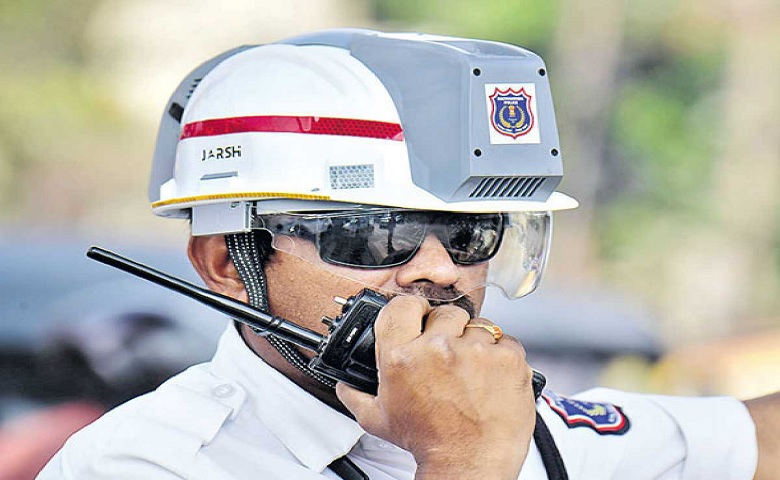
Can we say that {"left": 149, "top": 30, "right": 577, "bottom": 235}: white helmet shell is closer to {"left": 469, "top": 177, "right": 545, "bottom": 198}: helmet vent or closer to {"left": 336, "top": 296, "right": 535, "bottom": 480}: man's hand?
{"left": 469, "top": 177, "right": 545, "bottom": 198}: helmet vent

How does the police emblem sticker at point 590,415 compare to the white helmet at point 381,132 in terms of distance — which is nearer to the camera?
the white helmet at point 381,132

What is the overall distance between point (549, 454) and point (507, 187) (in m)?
A: 0.53

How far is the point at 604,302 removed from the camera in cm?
631

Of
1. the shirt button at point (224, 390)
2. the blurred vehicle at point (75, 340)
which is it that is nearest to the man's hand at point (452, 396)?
the shirt button at point (224, 390)

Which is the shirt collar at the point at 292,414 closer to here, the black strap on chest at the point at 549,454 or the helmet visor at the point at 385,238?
the helmet visor at the point at 385,238

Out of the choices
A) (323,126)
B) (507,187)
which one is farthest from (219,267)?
(507,187)

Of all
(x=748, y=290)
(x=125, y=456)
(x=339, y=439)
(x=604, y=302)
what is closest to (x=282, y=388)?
(x=339, y=439)

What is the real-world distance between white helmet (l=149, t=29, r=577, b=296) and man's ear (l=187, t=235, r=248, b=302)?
0.05m

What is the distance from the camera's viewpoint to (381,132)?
7.21ft

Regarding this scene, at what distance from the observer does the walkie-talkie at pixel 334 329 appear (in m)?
1.95

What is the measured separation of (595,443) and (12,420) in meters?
2.02

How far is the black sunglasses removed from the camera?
219 cm

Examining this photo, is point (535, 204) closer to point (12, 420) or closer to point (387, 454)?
point (387, 454)

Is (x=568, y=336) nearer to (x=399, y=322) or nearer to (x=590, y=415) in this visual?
(x=590, y=415)
